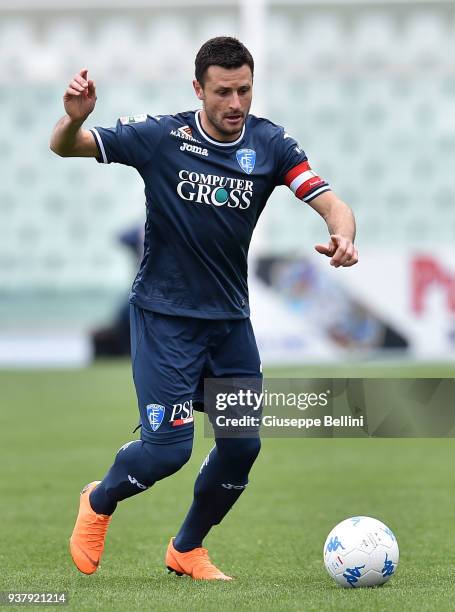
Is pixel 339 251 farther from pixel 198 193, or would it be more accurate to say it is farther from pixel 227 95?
Answer: pixel 227 95

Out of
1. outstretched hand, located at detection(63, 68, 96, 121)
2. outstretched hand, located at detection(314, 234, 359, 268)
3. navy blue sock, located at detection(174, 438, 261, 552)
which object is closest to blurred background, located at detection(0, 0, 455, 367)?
navy blue sock, located at detection(174, 438, 261, 552)

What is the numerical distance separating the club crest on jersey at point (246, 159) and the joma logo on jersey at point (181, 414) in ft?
3.48

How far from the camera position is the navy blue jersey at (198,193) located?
5.68 metres

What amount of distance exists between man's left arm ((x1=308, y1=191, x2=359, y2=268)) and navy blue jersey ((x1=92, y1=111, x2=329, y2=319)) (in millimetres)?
63

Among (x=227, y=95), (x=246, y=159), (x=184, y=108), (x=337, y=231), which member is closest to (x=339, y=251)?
(x=337, y=231)

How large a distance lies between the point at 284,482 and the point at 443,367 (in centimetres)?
832

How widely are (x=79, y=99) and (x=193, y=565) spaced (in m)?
2.23

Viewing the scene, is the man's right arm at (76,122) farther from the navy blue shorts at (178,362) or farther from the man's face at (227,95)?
the navy blue shorts at (178,362)

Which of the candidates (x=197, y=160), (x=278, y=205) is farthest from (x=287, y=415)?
(x=278, y=205)

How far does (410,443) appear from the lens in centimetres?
1165

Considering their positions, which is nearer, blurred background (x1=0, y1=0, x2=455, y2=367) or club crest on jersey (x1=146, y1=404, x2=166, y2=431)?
club crest on jersey (x1=146, y1=404, x2=166, y2=431)

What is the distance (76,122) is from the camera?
541 centimetres

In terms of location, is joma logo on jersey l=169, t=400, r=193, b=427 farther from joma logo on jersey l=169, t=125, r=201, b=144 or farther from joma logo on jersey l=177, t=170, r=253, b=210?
joma logo on jersey l=169, t=125, r=201, b=144

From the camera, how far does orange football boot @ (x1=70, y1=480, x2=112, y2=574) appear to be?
18.8 ft
